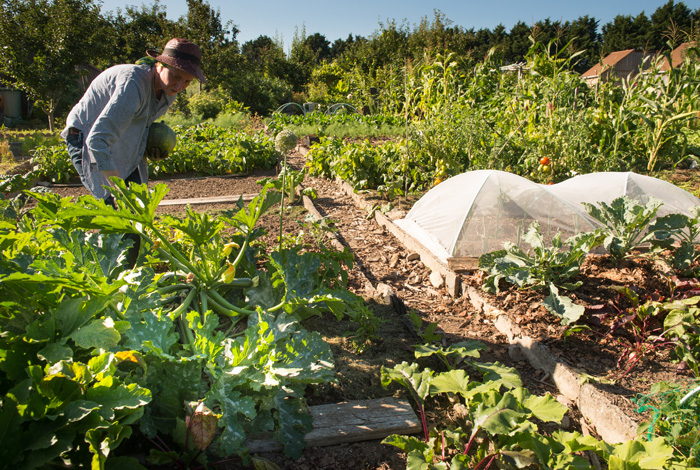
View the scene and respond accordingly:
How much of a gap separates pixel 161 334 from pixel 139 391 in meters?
0.39

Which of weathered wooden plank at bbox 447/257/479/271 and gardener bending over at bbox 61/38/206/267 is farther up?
gardener bending over at bbox 61/38/206/267

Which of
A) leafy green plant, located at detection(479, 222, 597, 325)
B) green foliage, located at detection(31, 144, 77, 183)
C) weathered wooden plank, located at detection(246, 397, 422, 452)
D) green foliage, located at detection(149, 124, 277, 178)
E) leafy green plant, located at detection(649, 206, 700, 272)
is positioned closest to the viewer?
weathered wooden plank, located at detection(246, 397, 422, 452)

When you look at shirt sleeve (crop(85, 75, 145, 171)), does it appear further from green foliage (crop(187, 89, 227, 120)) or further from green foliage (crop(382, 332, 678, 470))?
green foliage (crop(187, 89, 227, 120))

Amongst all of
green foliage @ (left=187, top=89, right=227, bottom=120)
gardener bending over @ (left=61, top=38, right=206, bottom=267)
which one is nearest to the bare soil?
gardener bending over @ (left=61, top=38, right=206, bottom=267)

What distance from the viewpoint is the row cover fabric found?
11.4ft

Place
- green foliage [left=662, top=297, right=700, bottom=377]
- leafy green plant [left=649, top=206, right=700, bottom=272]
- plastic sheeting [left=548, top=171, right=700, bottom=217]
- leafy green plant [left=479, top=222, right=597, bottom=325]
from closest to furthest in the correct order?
green foliage [left=662, top=297, right=700, bottom=377], leafy green plant [left=479, top=222, right=597, bottom=325], leafy green plant [left=649, top=206, right=700, bottom=272], plastic sheeting [left=548, top=171, right=700, bottom=217]

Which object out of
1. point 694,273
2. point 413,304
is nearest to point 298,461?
point 413,304

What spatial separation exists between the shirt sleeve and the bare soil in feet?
5.03

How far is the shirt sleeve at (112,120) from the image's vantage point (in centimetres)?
249

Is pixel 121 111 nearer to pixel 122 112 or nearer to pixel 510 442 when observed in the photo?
pixel 122 112

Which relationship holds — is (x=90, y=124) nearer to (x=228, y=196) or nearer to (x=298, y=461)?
(x=298, y=461)

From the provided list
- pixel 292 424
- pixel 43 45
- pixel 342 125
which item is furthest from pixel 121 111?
pixel 43 45

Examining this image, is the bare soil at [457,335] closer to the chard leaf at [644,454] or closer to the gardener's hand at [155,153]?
the chard leaf at [644,454]

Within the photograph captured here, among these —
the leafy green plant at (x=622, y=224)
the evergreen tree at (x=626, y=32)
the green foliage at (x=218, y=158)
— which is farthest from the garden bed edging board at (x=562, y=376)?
the evergreen tree at (x=626, y=32)
